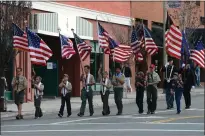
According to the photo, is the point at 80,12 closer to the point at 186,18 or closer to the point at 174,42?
the point at 174,42

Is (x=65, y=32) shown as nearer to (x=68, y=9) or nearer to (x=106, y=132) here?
(x=68, y=9)

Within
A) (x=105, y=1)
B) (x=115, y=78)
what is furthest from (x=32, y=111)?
(x=105, y=1)

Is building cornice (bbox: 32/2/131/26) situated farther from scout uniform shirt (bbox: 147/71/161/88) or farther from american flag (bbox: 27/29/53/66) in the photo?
scout uniform shirt (bbox: 147/71/161/88)

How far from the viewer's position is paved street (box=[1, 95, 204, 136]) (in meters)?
14.8

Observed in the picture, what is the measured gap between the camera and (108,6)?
3650 centimetres

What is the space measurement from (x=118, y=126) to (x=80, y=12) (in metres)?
17.4

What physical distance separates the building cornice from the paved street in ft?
36.4

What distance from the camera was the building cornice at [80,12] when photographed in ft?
97.7

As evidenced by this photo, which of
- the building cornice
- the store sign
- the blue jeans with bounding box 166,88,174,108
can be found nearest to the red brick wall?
the building cornice

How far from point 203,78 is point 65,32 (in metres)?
27.2

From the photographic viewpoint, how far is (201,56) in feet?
82.0

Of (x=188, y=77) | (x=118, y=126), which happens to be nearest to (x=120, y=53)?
(x=188, y=77)

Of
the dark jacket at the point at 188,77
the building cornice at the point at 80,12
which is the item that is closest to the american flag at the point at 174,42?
the dark jacket at the point at 188,77

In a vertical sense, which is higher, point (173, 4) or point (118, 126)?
point (173, 4)
